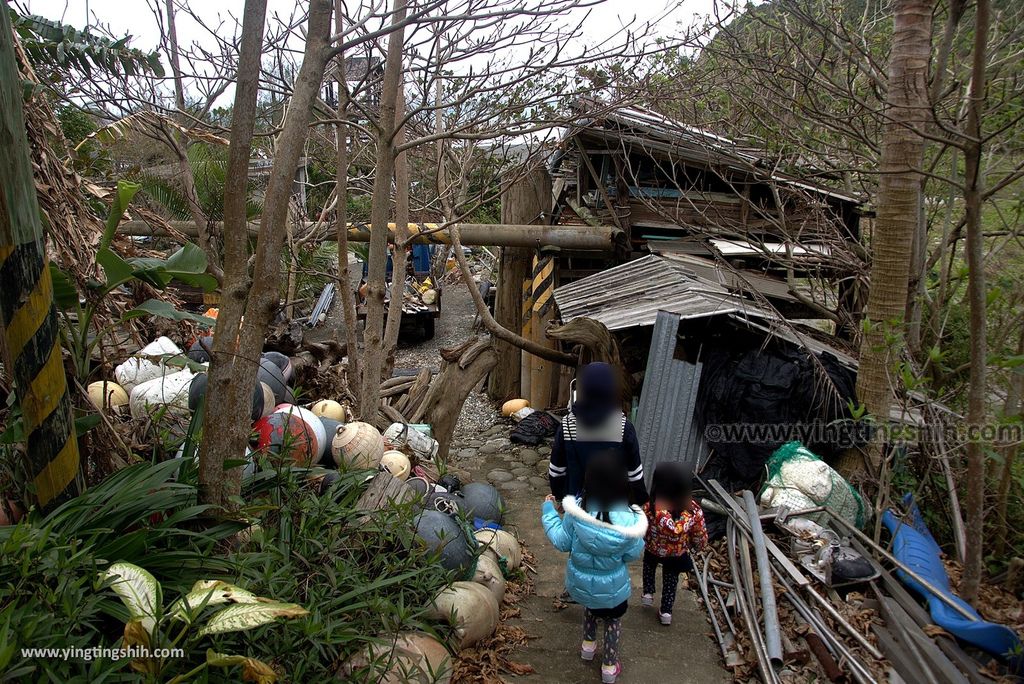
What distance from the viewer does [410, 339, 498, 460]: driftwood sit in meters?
6.98

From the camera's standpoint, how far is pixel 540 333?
998cm

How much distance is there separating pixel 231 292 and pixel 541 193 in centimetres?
731

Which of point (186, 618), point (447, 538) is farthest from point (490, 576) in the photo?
point (186, 618)

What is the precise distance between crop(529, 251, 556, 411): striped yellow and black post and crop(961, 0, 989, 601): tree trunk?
19.3 ft

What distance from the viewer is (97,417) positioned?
302cm

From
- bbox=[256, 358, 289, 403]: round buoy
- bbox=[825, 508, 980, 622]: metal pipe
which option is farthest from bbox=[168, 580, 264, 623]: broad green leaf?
bbox=[825, 508, 980, 622]: metal pipe

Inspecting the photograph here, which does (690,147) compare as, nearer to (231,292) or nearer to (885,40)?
(885,40)

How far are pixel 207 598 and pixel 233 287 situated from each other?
1244 mm

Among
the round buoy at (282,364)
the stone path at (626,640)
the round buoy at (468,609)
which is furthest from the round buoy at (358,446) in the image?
the stone path at (626,640)

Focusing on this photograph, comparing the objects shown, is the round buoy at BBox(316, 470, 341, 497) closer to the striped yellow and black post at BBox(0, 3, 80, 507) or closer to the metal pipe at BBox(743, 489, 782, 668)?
the striped yellow and black post at BBox(0, 3, 80, 507)

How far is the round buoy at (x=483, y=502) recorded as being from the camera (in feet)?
17.5

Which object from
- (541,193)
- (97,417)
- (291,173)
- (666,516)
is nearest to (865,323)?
(666,516)

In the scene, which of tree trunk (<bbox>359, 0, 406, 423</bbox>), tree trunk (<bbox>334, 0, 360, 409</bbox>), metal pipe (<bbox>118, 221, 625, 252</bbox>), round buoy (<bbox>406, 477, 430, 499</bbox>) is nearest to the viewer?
round buoy (<bbox>406, 477, 430, 499</bbox>)
